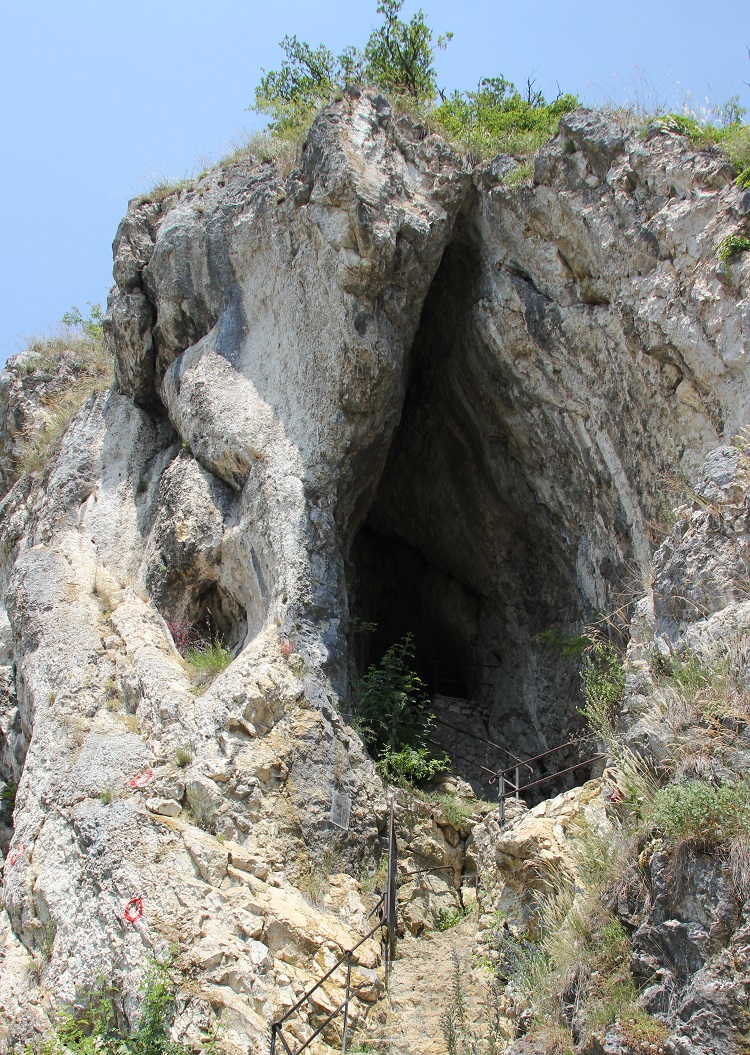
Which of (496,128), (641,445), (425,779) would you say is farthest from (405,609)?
(496,128)

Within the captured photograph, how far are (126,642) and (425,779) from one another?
129 inches

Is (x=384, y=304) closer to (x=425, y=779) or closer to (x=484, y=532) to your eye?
(x=484, y=532)

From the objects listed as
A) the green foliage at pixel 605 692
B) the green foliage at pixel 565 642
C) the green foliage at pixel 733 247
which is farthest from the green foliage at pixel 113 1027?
the green foliage at pixel 733 247

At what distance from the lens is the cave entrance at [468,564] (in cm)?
1043

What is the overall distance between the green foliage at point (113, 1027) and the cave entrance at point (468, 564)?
13.3ft

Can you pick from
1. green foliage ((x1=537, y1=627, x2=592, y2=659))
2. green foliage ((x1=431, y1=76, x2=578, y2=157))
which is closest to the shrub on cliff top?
green foliage ((x1=431, y1=76, x2=578, y2=157))

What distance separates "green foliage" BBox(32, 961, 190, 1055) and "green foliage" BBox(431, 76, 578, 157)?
30.3ft

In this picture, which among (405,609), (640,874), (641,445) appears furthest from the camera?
(405,609)

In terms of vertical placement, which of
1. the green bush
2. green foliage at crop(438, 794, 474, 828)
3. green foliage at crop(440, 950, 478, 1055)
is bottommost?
green foliage at crop(440, 950, 478, 1055)

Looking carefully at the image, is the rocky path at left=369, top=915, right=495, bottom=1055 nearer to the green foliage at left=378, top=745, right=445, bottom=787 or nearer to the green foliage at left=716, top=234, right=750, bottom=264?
the green foliage at left=378, top=745, right=445, bottom=787

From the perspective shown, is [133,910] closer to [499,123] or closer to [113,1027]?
[113,1027]

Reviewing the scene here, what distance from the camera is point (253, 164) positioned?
11727mm

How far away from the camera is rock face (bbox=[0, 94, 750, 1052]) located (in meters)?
6.74

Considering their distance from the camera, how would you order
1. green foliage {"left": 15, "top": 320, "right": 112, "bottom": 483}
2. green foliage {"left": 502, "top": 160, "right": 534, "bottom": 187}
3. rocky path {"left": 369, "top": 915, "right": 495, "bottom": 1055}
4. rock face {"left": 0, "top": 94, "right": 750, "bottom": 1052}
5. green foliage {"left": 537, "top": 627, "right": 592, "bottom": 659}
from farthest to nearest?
green foliage {"left": 15, "top": 320, "right": 112, "bottom": 483} → green foliage {"left": 502, "top": 160, "right": 534, "bottom": 187} → green foliage {"left": 537, "top": 627, "right": 592, "bottom": 659} → rock face {"left": 0, "top": 94, "right": 750, "bottom": 1052} → rocky path {"left": 369, "top": 915, "right": 495, "bottom": 1055}
